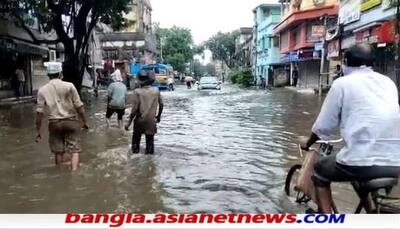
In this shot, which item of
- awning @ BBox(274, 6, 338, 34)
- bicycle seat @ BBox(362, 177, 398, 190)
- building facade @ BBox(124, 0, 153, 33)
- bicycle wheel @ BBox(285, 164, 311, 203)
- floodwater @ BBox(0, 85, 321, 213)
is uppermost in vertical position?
building facade @ BBox(124, 0, 153, 33)

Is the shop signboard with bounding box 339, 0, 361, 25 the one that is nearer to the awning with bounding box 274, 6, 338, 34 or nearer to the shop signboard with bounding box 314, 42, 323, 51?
the shop signboard with bounding box 314, 42, 323, 51

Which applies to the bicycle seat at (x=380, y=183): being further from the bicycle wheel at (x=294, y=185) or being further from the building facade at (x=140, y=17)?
the building facade at (x=140, y=17)

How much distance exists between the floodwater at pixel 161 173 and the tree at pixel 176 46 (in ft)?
237

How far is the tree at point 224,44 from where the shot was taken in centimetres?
9544

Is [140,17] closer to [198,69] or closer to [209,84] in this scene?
[209,84]

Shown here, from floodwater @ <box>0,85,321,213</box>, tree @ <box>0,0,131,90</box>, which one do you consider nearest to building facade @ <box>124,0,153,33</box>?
tree @ <box>0,0,131,90</box>

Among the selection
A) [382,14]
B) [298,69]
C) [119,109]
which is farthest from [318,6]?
[119,109]

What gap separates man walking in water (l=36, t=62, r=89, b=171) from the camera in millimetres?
7449

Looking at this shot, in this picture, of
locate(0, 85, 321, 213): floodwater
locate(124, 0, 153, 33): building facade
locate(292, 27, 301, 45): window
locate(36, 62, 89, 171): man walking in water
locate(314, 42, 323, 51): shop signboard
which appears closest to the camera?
locate(0, 85, 321, 213): floodwater

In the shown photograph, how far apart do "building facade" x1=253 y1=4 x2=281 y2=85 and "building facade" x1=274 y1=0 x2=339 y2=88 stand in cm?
813

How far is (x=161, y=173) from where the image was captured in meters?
8.01

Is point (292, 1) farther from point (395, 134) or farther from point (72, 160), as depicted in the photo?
point (395, 134)

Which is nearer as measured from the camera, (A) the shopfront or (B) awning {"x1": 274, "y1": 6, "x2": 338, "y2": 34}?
(A) the shopfront

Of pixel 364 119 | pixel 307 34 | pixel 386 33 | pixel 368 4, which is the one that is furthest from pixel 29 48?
pixel 364 119
